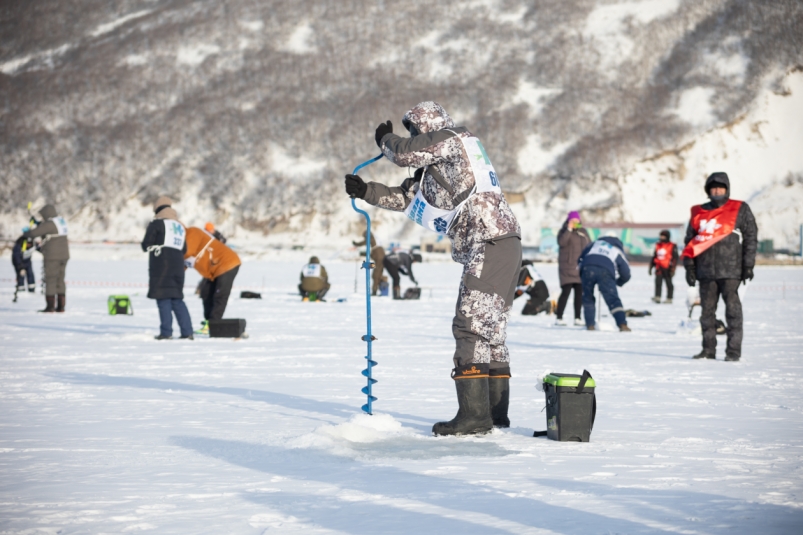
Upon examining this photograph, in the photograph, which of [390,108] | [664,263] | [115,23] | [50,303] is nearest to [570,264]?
[664,263]

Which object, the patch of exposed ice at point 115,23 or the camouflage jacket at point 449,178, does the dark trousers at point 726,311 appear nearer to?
the camouflage jacket at point 449,178

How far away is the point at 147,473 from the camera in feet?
12.6

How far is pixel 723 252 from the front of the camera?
846cm

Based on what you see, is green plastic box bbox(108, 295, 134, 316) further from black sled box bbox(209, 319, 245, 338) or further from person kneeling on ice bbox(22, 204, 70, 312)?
black sled box bbox(209, 319, 245, 338)

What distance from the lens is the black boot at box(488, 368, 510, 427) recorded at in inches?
195

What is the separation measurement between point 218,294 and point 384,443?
267 inches

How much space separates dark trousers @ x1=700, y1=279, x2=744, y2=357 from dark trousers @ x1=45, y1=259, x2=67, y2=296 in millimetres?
9946

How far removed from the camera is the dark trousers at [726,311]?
8469 millimetres

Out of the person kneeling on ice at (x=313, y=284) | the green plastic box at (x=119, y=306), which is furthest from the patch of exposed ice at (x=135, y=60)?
the green plastic box at (x=119, y=306)

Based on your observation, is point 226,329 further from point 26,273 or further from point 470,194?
point 26,273

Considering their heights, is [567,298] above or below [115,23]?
below

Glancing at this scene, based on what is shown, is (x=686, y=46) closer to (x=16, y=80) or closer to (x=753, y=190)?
(x=753, y=190)

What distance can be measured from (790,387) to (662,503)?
12.9ft

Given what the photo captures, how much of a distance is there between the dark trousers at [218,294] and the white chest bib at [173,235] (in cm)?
70
